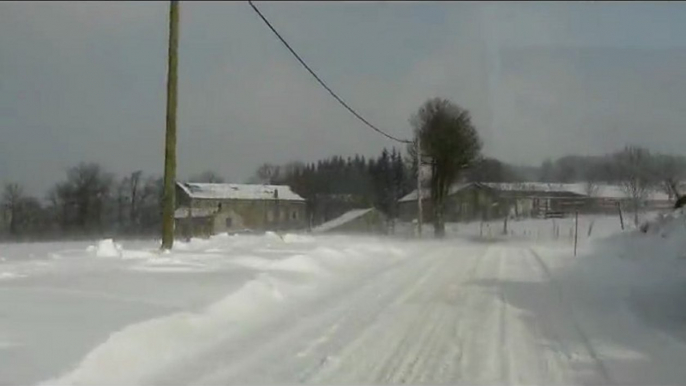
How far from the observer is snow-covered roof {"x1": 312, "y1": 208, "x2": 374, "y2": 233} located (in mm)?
42359

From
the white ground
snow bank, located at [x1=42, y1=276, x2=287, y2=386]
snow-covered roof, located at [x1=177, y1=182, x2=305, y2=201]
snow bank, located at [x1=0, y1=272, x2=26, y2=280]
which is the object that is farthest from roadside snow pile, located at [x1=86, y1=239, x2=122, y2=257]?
snow-covered roof, located at [x1=177, y1=182, x2=305, y2=201]

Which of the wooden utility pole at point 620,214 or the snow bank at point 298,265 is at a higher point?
the wooden utility pole at point 620,214

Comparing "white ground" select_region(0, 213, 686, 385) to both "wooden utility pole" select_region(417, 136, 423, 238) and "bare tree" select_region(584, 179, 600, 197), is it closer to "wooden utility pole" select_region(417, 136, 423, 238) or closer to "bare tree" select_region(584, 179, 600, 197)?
"bare tree" select_region(584, 179, 600, 197)

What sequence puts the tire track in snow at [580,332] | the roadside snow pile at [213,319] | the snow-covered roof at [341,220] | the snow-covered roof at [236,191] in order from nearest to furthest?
1. the roadside snow pile at [213,319]
2. the tire track in snow at [580,332]
3. the snow-covered roof at [236,191]
4. the snow-covered roof at [341,220]

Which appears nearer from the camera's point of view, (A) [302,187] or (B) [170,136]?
(B) [170,136]

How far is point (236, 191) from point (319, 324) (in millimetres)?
23103

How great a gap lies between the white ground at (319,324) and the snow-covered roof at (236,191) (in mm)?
12377

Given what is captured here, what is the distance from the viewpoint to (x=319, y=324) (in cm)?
924


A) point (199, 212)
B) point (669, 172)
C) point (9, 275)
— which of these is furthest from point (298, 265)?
point (199, 212)

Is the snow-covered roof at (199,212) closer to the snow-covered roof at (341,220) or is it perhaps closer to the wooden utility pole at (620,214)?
the snow-covered roof at (341,220)

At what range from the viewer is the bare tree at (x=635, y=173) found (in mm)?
18364

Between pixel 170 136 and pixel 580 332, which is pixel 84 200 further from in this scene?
pixel 580 332

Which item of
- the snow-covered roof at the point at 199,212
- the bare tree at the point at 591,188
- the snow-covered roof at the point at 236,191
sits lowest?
the snow-covered roof at the point at 199,212

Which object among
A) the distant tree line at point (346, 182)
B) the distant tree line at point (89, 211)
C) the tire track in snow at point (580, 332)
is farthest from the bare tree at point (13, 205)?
the tire track in snow at point (580, 332)
